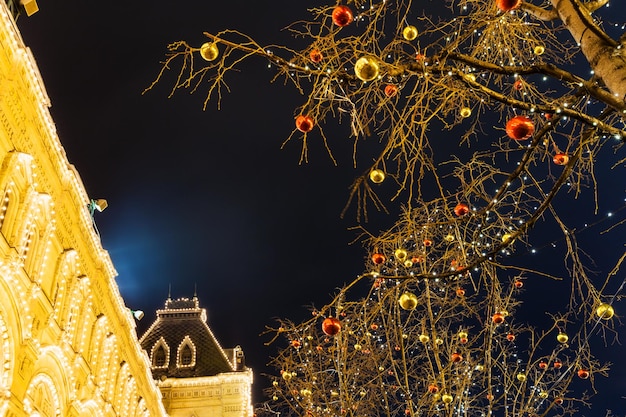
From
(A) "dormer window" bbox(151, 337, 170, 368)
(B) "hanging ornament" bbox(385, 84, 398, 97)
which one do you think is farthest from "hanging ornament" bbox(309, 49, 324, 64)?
(A) "dormer window" bbox(151, 337, 170, 368)

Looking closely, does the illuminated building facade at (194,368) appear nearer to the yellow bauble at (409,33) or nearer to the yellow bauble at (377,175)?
the yellow bauble at (377,175)

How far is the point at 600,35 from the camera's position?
4.22 m

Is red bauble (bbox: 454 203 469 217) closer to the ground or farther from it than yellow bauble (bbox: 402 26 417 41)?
closer to the ground

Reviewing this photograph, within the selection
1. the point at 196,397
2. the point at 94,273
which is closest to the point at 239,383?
the point at 196,397

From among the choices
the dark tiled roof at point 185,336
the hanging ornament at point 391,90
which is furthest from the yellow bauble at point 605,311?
the dark tiled roof at point 185,336

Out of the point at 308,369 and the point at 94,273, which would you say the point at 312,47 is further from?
the point at 94,273

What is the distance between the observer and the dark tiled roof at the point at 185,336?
100ft

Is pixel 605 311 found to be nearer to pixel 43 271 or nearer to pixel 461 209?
pixel 461 209

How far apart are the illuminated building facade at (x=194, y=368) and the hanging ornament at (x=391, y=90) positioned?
2655 cm

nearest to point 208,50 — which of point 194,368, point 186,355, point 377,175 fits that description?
point 377,175

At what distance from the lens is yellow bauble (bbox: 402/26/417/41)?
16.1 feet

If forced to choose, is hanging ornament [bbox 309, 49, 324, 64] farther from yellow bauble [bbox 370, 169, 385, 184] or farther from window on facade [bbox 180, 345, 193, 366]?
window on facade [bbox 180, 345, 193, 366]

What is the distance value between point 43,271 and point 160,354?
73.0 ft

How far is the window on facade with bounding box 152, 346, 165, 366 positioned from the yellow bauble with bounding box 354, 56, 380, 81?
2993 cm
